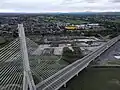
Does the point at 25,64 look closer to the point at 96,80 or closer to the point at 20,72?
the point at 20,72

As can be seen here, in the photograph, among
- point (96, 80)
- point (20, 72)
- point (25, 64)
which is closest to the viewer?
point (25, 64)

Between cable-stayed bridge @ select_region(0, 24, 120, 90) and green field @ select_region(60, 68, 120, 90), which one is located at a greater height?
cable-stayed bridge @ select_region(0, 24, 120, 90)

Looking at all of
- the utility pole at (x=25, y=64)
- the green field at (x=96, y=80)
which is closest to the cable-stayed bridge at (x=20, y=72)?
the utility pole at (x=25, y=64)

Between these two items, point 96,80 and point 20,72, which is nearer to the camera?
point 20,72

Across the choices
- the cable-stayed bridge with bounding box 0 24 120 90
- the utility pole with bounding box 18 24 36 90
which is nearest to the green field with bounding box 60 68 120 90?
the cable-stayed bridge with bounding box 0 24 120 90

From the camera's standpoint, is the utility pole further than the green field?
No

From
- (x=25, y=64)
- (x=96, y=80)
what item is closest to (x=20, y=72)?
(x=25, y=64)

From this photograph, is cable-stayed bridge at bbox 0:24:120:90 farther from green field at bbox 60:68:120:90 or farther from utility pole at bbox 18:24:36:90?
green field at bbox 60:68:120:90

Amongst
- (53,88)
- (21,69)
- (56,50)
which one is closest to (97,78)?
(53,88)

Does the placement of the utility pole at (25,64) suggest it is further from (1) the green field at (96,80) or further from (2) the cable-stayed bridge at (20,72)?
(1) the green field at (96,80)

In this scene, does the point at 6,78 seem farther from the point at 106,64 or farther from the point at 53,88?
the point at 106,64
